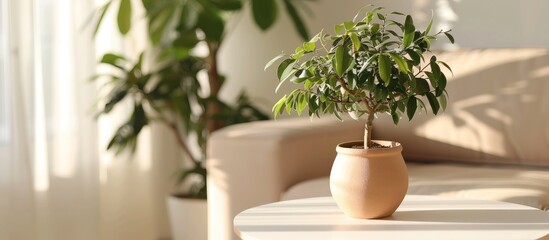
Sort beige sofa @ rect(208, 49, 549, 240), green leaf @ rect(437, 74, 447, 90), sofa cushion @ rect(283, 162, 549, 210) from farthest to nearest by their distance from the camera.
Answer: beige sofa @ rect(208, 49, 549, 240), sofa cushion @ rect(283, 162, 549, 210), green leaf @ rect(437, 74, 447, 90)

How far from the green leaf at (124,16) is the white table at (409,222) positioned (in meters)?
1.41

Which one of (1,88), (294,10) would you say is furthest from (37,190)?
(294,10)

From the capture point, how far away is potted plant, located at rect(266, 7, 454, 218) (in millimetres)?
1957

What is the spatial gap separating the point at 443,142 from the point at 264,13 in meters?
0.90

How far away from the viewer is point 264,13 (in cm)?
358

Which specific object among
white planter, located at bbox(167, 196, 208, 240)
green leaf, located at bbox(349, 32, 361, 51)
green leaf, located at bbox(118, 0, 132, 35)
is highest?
green leaf, located at bbox(118, 0, 132, 35)

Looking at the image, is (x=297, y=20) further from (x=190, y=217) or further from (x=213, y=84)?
(x=190, y=217)

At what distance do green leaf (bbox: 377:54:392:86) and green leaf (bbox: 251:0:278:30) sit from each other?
1671mm

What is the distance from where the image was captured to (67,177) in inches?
142

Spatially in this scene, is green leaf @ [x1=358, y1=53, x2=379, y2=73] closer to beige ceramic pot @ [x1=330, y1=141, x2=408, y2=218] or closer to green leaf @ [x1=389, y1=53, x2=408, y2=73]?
green leaf @ [x1=389, y1=53, x2=408, y2=73]

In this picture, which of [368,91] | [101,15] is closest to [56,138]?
[101,15]

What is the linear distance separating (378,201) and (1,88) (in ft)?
5.84

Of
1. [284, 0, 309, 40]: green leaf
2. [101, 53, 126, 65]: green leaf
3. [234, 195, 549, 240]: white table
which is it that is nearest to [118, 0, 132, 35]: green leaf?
[101, 53, 126, 65]: green leaf

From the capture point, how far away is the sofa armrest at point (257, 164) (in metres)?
2.86
